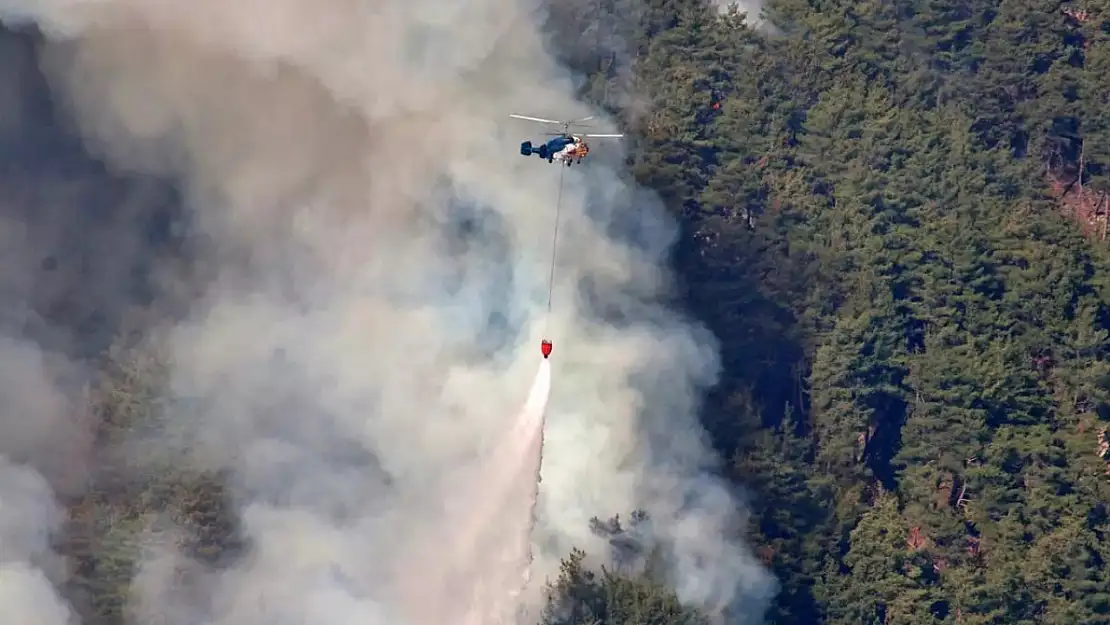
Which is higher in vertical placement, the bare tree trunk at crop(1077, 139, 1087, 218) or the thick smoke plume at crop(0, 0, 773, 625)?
the bare tree trunk at crop(1077, 139, 1087, 218)

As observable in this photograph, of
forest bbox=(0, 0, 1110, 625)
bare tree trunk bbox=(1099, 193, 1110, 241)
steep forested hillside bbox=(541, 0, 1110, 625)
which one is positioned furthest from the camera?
bare tree trunk bbox=(1099, 193, 1110, 241)

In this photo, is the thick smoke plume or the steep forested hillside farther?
the steep forested hillside

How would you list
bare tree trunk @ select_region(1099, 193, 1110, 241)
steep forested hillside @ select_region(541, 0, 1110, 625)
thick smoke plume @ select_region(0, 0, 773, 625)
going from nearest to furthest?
1. thick smoke plume @ select_region(0, 0, 773, 625)
2. steep forested hillside @ select_region(541, 0, 1110, 625)
3. bare tree trunk @ select_region(1099, 193, 1110, 241)

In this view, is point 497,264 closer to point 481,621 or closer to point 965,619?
point 481,621

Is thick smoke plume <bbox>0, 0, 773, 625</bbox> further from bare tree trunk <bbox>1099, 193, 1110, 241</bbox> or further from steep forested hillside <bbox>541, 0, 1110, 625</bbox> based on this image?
bare tree trunk <bbox>1099, 193, 1110, 241</bbox>

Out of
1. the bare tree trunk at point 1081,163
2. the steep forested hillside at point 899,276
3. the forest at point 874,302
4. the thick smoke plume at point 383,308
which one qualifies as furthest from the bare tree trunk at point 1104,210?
the thick smoke plume at point 383,308

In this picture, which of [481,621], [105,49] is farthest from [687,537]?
[105,49]

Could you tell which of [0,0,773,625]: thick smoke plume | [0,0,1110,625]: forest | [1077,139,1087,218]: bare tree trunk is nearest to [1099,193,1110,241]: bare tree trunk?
[0,0,1110,625]: forest

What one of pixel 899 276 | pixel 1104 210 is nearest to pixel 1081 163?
pixel 1104 210
